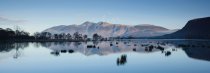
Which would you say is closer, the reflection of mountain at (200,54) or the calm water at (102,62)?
the calm water at (102,62)

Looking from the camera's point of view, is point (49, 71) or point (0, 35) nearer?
point (49, 71)

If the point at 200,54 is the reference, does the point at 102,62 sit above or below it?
below

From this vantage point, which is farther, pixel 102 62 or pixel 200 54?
pixel 200 54

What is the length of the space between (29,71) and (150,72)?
16.2 meters

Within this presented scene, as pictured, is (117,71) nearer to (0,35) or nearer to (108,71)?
(108,71)

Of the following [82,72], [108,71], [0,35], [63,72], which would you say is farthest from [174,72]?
[0,35]

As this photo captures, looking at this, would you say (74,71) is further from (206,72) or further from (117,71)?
(206,72)

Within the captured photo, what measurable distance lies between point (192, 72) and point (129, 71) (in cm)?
865

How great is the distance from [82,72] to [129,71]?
6.28m

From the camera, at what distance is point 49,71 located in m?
36.5

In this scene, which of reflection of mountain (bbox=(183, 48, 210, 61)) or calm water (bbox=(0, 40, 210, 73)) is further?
reflection of mountain (bbox=(183, 48, 210, 61))

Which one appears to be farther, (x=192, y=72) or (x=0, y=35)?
(x=0, y=35)

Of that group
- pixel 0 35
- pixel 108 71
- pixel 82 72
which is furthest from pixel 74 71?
pixel 0 35

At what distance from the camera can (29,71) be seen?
3684cm
